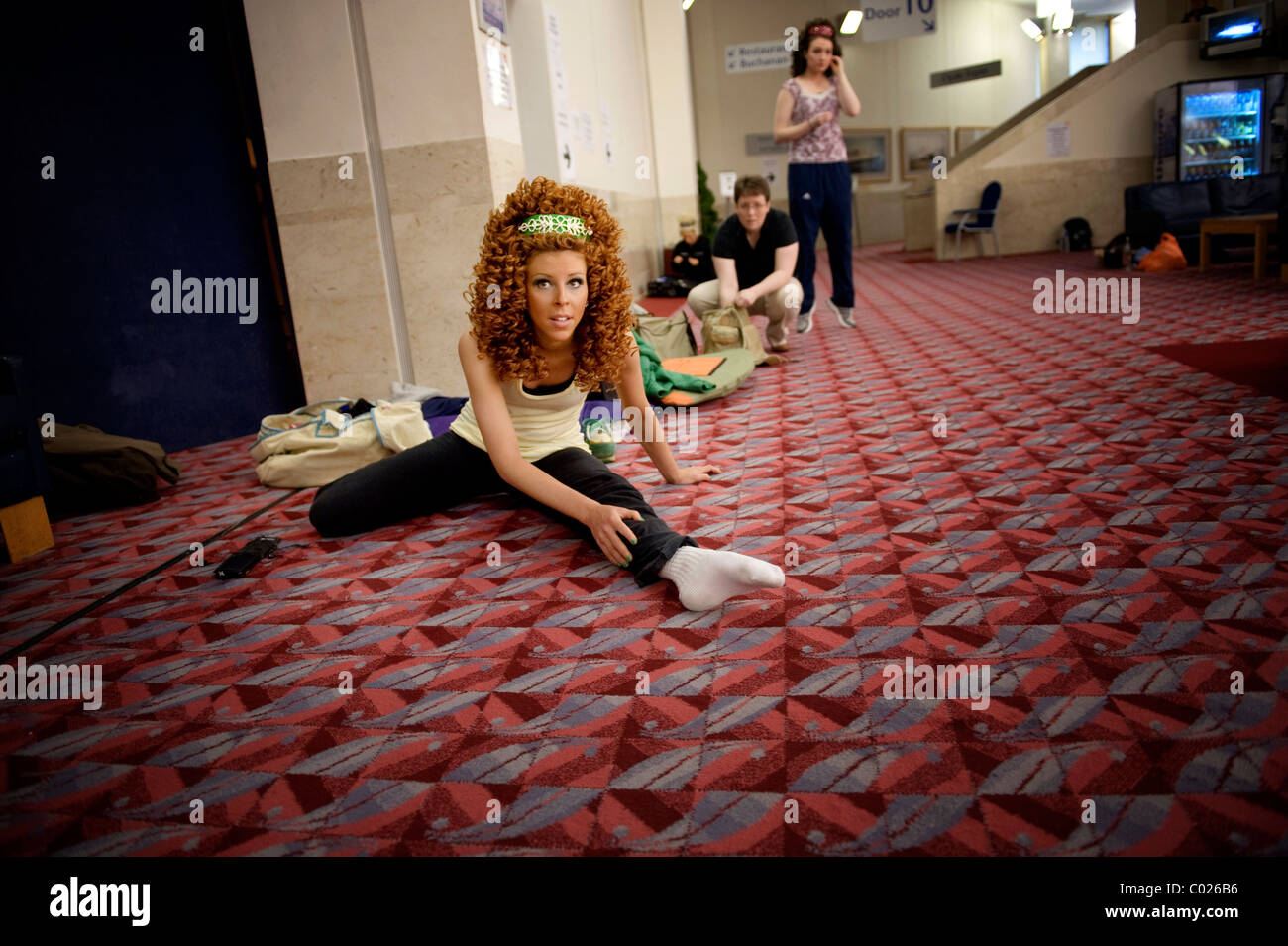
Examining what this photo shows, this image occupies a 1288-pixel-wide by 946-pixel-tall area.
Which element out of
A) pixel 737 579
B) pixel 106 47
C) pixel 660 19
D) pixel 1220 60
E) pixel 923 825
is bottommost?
pixel 923 825

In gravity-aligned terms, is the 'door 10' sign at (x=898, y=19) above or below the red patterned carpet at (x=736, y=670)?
above

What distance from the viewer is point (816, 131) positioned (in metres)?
5.94

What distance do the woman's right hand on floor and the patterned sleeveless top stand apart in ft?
14.6

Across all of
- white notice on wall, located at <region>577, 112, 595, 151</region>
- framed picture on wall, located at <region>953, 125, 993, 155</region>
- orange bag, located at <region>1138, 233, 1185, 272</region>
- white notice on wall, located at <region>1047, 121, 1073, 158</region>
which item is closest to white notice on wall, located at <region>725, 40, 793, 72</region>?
white notice on wall, located at <region>1047, 121, 1073, 158</region>

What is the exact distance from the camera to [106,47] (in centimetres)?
405

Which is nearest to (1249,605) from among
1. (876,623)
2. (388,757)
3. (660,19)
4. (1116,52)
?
(876,623)

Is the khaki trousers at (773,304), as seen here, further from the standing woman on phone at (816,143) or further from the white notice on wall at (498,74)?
the white notice on wall at (498,74)

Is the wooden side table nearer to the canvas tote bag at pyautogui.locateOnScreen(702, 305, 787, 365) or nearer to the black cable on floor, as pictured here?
the canvas tote bag at pyautogui.locateOnScreen(702, 305, 787, 365)

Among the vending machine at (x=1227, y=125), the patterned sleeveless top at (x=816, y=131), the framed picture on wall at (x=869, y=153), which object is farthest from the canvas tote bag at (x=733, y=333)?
the framed picture on wall at (x=869, y=153)

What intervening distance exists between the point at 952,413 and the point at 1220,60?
11.7m

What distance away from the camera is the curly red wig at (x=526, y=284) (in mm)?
2305

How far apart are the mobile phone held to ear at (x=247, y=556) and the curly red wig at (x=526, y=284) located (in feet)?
3.26

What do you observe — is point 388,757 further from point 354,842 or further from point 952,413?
point 952,413

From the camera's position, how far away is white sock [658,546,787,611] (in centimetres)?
194
